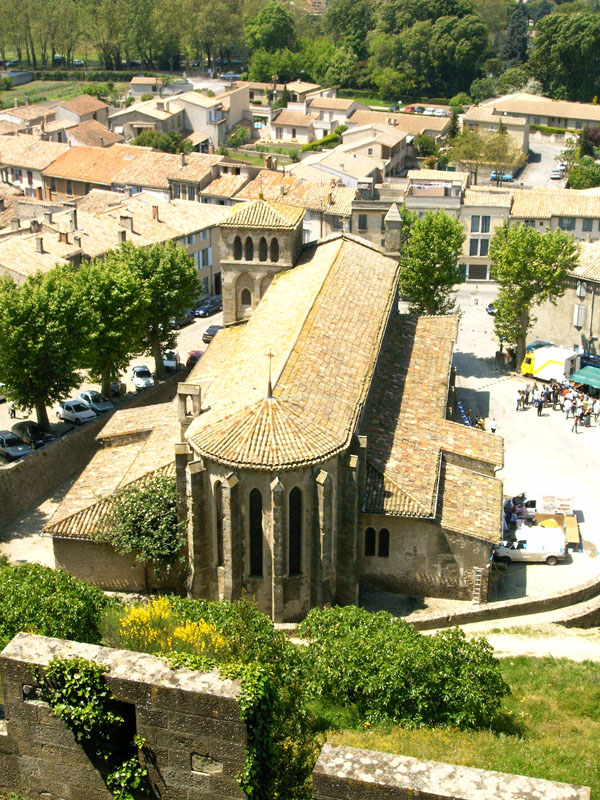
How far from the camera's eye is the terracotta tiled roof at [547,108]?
159 meters

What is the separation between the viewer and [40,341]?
55.4m

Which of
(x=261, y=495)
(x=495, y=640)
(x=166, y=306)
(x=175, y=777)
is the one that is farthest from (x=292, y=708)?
(x=166, y=306)

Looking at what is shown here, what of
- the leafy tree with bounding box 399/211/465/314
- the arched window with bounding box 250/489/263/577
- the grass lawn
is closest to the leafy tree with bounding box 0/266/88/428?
the arched window with bounding box 250/489/263/577

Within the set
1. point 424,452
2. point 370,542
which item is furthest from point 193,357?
point 370,542

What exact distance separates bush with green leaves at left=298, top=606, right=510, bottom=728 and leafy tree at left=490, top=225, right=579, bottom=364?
4107cm

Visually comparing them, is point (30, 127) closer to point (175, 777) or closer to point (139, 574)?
point (139, 574)

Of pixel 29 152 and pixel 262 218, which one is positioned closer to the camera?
pixel 262 218

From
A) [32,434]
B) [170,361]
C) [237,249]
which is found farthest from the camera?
[170,361]

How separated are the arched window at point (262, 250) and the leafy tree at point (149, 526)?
20.5 meters

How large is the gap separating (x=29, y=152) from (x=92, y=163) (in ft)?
32.5

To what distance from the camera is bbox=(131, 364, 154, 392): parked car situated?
67.7m

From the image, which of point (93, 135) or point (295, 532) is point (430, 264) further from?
point (93, 135)

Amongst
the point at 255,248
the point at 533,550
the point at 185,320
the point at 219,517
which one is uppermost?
the point at 255,248

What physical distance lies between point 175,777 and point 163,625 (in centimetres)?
991
